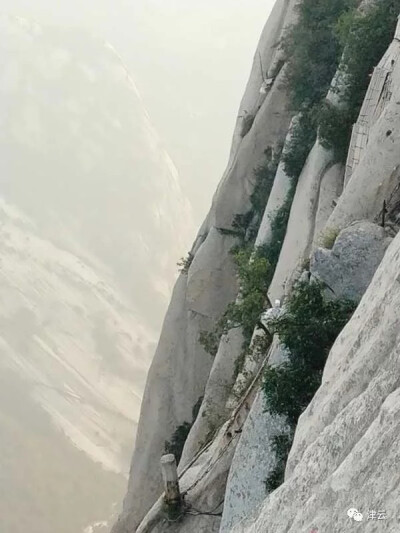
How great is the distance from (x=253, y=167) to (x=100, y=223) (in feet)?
254

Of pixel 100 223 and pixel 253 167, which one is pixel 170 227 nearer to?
pixel 100 223

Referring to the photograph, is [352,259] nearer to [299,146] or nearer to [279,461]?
[279,461]

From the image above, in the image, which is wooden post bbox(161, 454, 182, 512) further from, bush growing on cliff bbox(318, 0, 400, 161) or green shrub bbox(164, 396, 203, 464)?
green shrub bbox(164, 396, 203, 464)

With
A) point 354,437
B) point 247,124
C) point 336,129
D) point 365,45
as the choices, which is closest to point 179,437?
point 247,124

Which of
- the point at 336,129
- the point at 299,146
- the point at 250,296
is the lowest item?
the point at 250,296

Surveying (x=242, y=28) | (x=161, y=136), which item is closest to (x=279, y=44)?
(x=161, y=136)

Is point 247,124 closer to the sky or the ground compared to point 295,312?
closer to the sky

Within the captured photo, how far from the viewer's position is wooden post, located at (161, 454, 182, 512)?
593 inches

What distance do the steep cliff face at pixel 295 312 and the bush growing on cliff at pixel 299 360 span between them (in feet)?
0.10

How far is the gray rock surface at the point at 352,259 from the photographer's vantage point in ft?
40.8

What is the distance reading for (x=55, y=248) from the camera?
94312 mm

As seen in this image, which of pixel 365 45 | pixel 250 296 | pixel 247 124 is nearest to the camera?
pixel 250 296

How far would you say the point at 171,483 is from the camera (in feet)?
49.6

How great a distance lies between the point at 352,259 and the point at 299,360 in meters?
2.22
